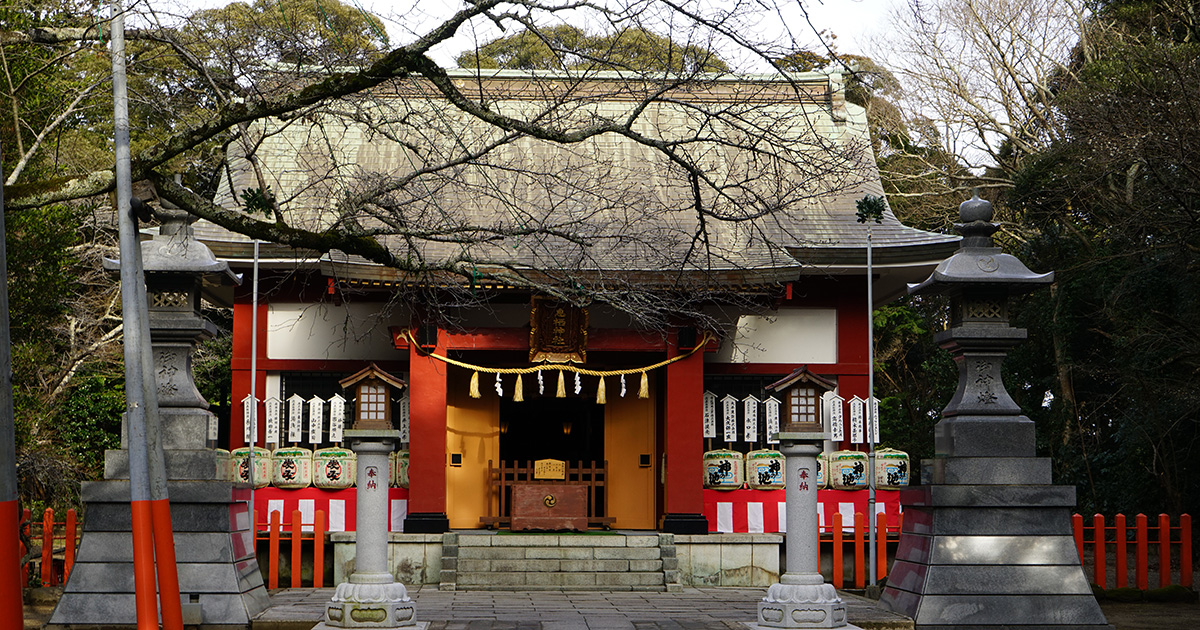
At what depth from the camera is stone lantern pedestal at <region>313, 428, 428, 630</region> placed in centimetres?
1023

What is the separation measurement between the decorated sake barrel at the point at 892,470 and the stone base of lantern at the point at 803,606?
637cm

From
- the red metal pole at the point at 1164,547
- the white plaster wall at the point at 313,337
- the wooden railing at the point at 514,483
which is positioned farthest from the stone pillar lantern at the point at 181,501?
the red metal pole at the point at 1164,547

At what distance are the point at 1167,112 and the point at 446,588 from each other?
11.8 metres

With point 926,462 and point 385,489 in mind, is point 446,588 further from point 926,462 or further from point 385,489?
point 926,462

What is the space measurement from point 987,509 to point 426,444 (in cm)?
797

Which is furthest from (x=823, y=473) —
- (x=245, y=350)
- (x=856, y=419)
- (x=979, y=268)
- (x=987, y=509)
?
(x=245, y=350)

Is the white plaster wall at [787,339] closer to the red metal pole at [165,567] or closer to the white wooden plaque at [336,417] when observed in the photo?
the white wooden plaque at [336,417]

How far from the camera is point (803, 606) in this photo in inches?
398

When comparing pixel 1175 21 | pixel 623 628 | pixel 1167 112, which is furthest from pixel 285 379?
pixel 1175 21

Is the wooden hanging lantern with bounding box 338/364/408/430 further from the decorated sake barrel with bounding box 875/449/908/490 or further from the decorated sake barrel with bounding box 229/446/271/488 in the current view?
the decorated sake barrel with bounding box 875/449/908/490

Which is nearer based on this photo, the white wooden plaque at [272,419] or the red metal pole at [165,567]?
the red metal pole at [165,567]

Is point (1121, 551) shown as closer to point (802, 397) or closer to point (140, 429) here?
point (802, 397)

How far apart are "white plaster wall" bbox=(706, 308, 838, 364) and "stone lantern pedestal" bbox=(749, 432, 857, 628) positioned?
6.57m

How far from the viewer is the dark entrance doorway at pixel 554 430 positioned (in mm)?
18188
